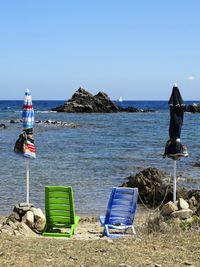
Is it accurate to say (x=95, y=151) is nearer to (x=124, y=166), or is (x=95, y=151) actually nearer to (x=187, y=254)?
(x=124, y=166)

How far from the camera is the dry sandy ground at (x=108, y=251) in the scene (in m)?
6.44

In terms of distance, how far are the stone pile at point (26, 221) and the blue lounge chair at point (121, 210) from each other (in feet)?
4.10

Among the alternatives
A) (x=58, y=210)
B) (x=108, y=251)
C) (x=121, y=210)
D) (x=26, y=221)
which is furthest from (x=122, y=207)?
(x=108, y=251)

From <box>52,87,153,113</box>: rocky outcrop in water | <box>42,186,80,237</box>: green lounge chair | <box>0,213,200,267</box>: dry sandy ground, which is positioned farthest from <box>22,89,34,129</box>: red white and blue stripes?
<box>52,87,153,113</box>: rocky outcrop in water

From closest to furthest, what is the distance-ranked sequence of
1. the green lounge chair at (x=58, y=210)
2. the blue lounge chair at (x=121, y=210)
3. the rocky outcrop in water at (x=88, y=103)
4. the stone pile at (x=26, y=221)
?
the stone pile at (x=26, y=221), the green lounge chair at (x=58, y=210), the blue lounge chair at (x=121, y=210), the rocky outcrop in water at (x=88, y=103)

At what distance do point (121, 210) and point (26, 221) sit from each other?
1.87m

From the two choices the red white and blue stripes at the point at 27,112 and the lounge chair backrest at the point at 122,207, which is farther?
the red white and blue stripes at the point at 27,112

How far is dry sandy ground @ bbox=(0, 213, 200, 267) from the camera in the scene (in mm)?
6441

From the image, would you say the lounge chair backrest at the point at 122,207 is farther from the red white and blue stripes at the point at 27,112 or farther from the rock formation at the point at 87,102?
the rock formation at the point at 87,102

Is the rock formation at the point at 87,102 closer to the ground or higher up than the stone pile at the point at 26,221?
higher up

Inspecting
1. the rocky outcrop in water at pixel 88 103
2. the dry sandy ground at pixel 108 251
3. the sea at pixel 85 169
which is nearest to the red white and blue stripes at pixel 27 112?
the sea at pixel 85 169

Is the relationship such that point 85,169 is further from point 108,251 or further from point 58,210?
point 108,251

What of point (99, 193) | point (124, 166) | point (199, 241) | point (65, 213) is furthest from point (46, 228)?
point (124, 166)

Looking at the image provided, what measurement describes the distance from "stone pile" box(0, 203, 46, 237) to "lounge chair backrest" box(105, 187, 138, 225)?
1329 mm
